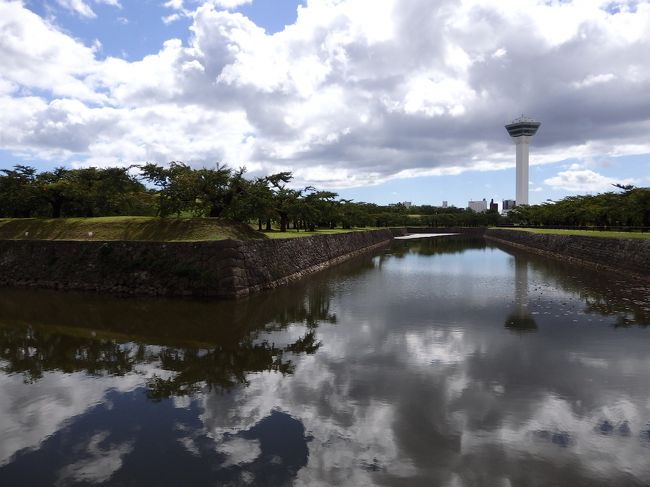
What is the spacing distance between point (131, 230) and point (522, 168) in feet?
473

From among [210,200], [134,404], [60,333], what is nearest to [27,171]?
[210,200]

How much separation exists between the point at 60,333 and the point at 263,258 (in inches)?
407

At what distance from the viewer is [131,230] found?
2442 cm

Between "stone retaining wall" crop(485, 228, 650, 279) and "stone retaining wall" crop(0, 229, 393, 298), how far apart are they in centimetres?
1985

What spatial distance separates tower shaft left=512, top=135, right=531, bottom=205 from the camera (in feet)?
471

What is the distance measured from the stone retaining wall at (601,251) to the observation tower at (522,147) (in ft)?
331

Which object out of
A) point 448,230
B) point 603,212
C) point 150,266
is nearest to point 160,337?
point 150,266

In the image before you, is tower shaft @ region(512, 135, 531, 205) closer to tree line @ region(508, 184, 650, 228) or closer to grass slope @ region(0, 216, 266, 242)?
tree line @ region(508, 184, 650, 228)

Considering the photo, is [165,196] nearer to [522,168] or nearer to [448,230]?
[448,230]

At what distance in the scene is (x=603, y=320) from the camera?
14.8 m

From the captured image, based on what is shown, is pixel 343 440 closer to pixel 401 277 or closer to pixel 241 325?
pixel 241 325

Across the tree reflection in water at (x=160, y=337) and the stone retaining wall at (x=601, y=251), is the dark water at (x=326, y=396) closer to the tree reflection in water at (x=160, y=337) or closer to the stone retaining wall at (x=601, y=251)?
the tree reflection in water at (x=160, y=337)

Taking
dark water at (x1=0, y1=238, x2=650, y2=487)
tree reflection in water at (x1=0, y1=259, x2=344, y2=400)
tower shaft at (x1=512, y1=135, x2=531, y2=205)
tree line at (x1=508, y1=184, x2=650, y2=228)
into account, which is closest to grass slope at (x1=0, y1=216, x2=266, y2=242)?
tree reflection in water at (x1=0, y1=259, x2=344, y2=400)

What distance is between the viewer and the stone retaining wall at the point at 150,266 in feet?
63.5
